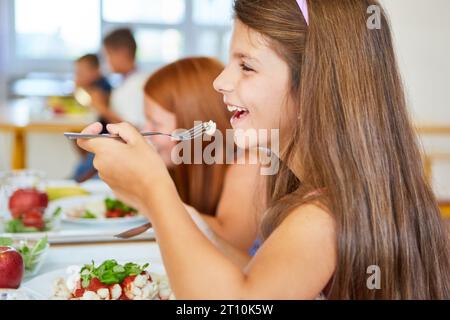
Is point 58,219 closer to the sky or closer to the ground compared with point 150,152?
closer to the ground

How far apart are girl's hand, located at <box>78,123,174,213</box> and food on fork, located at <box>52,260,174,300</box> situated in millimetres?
103

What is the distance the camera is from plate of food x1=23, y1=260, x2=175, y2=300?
74 centimetres

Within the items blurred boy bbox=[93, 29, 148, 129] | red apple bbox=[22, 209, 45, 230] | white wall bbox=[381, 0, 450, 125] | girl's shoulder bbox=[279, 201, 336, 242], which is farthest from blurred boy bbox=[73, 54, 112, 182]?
girl's shoulder bbox=[279, 201, 336, 242]

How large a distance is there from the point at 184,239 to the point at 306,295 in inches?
5.0

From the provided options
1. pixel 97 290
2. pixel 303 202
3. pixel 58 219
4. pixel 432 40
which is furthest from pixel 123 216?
pixel 432 40

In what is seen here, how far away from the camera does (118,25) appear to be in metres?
3.91

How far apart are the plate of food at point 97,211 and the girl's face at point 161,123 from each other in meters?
0.13

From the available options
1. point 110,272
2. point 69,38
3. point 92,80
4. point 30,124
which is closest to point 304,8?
point 110,272

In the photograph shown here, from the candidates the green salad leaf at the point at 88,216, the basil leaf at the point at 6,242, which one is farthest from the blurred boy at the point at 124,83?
the basil leaf at the point at 6,242

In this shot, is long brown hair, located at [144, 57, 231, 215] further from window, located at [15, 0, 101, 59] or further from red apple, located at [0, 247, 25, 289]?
window, located at [15, 0, 101, 59]

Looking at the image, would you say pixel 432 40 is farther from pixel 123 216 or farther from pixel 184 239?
pixel 184 239

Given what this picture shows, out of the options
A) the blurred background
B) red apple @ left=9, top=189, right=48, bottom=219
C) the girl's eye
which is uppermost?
the blurred background

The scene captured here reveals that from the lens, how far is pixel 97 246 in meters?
1.06

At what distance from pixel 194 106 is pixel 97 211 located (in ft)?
0.92
